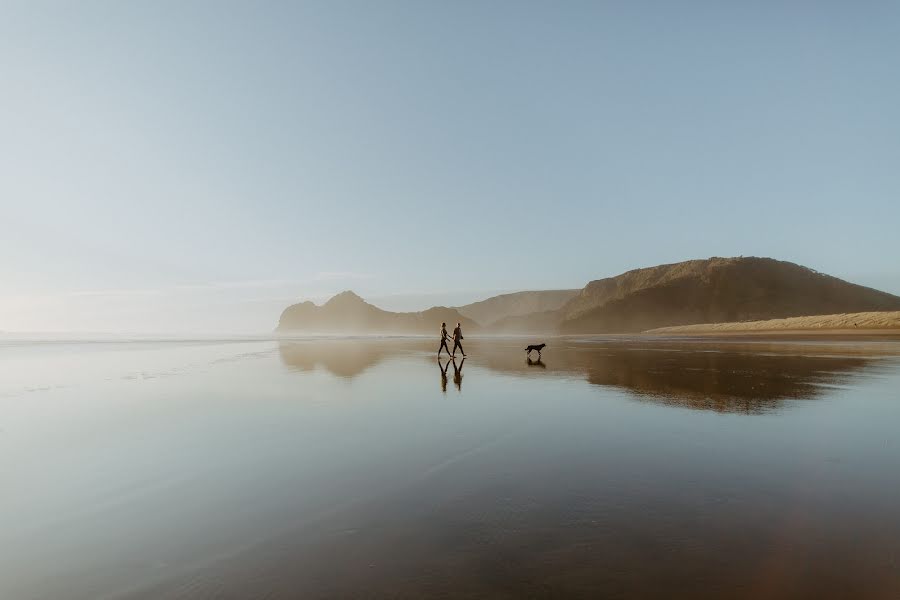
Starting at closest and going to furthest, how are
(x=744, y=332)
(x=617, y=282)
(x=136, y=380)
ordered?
(x=136, y=380) < (x=744, y=332) < (x=617, y=282)

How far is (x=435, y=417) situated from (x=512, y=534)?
6252mm

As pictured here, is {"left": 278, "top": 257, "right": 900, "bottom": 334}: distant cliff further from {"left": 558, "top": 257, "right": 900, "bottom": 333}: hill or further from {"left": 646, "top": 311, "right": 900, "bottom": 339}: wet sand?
{"left": 646, "top": 311, "right": 900, "bottom": 339}: wet sand

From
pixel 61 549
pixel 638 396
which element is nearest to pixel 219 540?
pixel 61 549

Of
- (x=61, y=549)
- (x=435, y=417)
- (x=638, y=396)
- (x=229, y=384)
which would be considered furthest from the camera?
(x=229, y=384)

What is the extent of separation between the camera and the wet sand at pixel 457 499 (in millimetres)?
3756

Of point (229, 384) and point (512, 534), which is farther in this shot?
point (229, 384)

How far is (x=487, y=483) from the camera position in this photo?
6117mm

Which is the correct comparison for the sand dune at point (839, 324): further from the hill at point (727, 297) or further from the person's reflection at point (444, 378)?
the hill at point (727, 297)

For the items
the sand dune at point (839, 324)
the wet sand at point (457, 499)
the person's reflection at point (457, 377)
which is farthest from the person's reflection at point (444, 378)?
the sand dune at point (839, 324)

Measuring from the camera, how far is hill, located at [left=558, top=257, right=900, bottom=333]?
Result: 135750mm

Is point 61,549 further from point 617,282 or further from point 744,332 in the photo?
point 617,282

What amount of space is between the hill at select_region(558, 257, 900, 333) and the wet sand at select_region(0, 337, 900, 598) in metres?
146

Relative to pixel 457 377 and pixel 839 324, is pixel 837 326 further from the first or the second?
pixel 457 377

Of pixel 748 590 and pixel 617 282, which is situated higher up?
pixel 617 282
